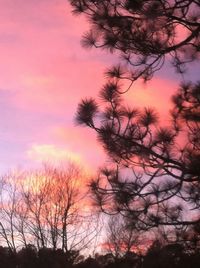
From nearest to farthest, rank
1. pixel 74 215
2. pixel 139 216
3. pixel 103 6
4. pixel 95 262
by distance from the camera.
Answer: pixel 139 216
pixel 103 6
pixel 95 262
pixel 74 215

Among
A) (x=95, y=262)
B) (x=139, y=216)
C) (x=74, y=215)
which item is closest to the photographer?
(x=139, y=216)

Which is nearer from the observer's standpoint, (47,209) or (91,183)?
(91,183)

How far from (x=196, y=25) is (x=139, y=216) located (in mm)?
2759

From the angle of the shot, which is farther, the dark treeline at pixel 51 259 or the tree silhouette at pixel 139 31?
the dark treeline at pixel 51 259

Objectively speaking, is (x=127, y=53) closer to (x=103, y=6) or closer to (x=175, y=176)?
(x=103, y=6)

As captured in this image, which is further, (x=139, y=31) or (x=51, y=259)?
(x=51, y=259)

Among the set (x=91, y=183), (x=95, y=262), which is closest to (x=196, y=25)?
(x=91, y=183)

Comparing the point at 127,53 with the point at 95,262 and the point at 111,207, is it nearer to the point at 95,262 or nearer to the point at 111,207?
the point at 111,207

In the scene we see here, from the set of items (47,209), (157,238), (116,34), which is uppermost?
(47,209)

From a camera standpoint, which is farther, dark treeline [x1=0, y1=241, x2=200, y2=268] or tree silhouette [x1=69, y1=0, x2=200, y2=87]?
dark treeline [x1=0, y1=241, x2=200, y2=268]

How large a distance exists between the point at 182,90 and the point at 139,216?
2.14 meters

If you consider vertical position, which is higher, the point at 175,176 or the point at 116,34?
the point at 116,34

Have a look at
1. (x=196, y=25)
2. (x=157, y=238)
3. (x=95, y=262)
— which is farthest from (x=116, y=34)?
(x=95, y=262)

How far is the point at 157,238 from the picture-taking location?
321 inches
